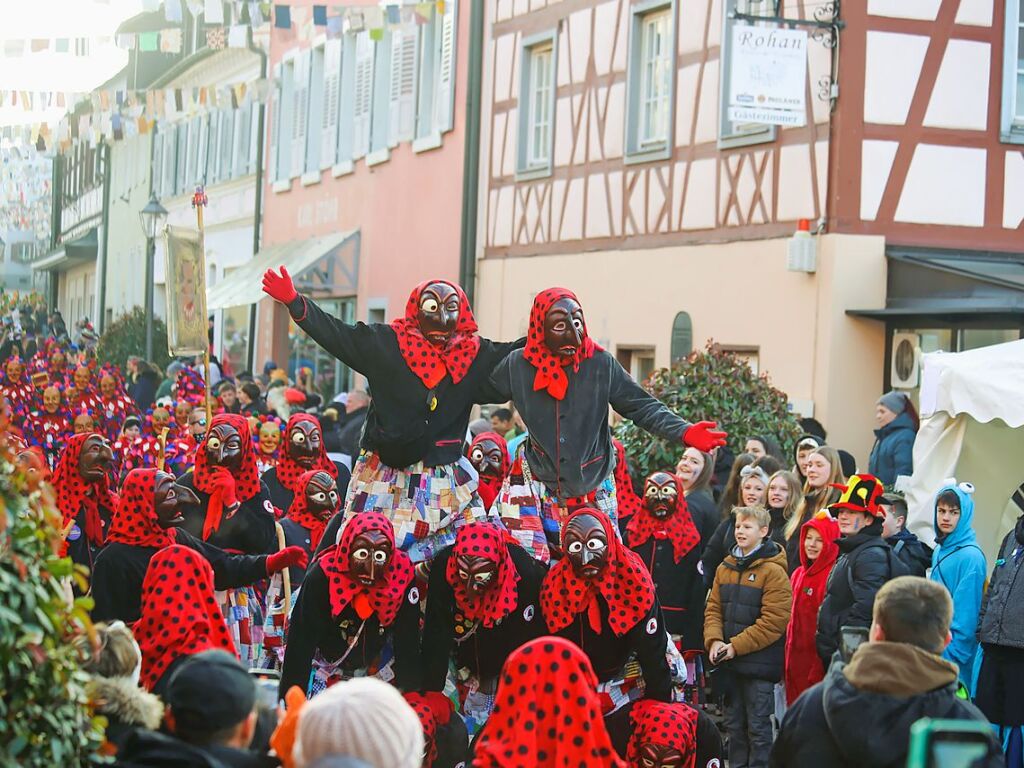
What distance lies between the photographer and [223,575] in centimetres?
830

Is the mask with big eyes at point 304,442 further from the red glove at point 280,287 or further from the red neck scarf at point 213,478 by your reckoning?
the red glove at point 280,287

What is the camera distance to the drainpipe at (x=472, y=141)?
24844 mm

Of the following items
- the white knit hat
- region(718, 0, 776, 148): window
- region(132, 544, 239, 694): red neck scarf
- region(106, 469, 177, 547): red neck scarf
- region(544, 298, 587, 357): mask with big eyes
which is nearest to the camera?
the white knit hat

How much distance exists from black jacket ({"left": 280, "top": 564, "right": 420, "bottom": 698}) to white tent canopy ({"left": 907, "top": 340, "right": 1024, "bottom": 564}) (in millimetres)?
5341

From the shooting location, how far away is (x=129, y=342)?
2975 cm

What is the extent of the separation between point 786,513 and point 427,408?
3.24m

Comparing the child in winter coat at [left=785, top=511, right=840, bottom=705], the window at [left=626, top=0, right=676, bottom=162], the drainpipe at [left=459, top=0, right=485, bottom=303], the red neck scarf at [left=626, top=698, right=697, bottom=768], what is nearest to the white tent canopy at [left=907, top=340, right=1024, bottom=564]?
the child in winter coat at [left=785, top=511, right=840, bottom=705]

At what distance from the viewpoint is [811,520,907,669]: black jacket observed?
28.8 ft

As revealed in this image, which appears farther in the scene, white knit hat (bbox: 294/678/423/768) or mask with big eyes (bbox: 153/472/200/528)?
mask with big eyes (bbox: 153/472/200/528)

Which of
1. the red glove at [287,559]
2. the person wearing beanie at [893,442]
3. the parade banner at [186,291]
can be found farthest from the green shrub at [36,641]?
the person wearing beanie at [893,442]

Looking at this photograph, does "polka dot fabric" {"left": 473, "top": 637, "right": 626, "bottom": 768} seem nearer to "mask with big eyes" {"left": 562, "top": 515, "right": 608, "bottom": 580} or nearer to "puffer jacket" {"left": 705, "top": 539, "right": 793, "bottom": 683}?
"mask with big eyes" {"left": 562, "top": 515, "right": 608, "bottom": 580}

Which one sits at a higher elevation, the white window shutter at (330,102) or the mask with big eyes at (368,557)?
the white window shutter at (330,102)

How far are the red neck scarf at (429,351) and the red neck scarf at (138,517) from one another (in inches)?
51.1

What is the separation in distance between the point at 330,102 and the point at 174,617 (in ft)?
87.5
